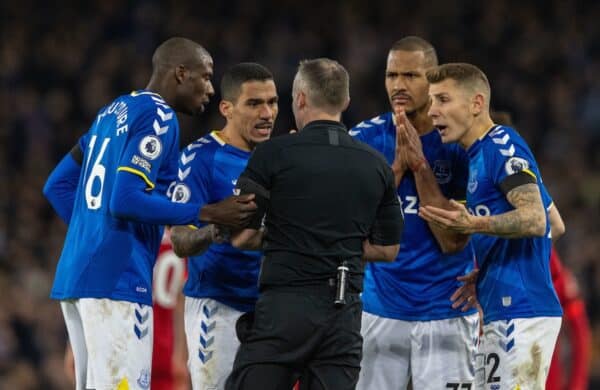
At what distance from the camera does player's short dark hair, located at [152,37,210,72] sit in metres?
6.46

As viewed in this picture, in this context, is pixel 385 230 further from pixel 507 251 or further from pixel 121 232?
pixel 121 232

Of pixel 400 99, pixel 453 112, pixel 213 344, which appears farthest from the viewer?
pixel 400 99

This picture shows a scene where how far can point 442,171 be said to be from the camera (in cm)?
697

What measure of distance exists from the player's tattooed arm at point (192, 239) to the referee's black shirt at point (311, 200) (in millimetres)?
433

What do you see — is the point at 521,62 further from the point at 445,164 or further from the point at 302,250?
the point at 302,250

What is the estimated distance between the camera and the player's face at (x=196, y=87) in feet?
21.3

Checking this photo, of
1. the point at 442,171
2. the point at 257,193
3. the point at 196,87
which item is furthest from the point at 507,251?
the point at 196,87

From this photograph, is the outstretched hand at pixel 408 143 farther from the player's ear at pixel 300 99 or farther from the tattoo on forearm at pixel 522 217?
the player's ear at pixel 300 99

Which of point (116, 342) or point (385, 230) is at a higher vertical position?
point (385, 230)

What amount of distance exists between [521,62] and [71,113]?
601 cm

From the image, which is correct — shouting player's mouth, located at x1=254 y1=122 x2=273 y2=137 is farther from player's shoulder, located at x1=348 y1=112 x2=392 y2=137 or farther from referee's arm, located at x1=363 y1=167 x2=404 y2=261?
referee's arm, located at x1=363 y1=167 x2=404 y2=261

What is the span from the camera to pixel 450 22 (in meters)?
16.9

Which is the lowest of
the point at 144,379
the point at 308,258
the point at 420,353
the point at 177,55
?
the point at 144,379

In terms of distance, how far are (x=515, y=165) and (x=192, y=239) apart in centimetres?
174
